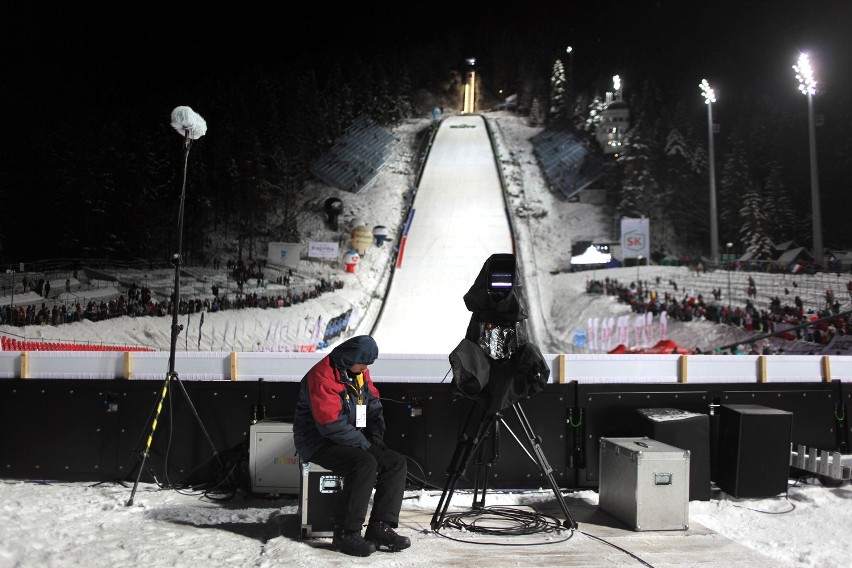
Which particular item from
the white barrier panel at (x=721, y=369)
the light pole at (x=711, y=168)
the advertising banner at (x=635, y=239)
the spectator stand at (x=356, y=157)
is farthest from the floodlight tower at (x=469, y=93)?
the white barrier panel at (x=721, y=369)

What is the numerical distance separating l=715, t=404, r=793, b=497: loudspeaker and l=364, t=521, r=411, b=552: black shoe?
7.65ft

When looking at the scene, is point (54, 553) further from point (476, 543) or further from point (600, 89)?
point (600, 89)

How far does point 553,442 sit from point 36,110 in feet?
43.2

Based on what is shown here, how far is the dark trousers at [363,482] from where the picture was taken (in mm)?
2932

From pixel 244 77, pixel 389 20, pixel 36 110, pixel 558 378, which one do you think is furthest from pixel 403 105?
pixel 558 378

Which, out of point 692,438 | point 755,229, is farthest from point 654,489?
point 755,229

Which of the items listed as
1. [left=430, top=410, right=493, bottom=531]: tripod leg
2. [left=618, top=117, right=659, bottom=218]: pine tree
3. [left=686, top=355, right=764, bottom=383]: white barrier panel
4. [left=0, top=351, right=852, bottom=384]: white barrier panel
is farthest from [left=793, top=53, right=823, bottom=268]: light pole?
[left=430, top=410, right=493, bottom=531]: tripod leg

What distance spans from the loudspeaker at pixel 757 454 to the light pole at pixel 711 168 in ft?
31.8

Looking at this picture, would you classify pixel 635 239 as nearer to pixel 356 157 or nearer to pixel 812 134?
pixel 812 134

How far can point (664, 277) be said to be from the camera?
500 inches

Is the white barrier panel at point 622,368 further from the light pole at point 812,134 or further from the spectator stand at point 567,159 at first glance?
the spectator stand at point 567,159

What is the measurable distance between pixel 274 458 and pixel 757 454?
3179 mm

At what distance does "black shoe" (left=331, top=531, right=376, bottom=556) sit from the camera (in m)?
2.84

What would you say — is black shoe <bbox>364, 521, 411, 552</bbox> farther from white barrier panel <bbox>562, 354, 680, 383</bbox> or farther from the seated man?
white barrier panel <bbox>562, 354, 680, 383</bbox>
